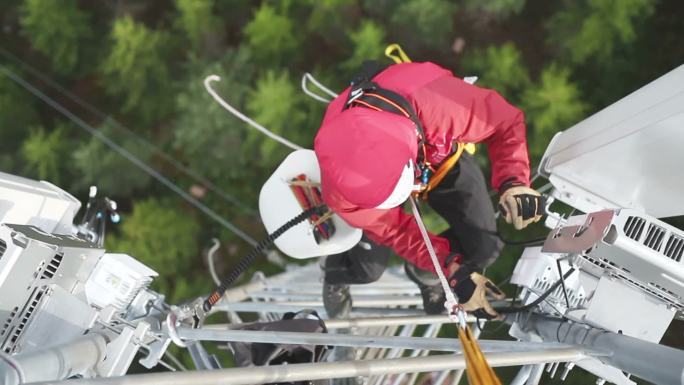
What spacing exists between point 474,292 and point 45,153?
11.0 ft

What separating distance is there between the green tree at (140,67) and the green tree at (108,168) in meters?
0.25

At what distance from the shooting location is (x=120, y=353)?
1.11m

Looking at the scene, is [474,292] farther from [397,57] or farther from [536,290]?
[397,57]

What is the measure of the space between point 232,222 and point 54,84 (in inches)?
70.5

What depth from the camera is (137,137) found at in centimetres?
432

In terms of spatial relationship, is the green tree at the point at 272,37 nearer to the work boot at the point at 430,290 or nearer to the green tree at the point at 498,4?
the green tree at the point at 498,4

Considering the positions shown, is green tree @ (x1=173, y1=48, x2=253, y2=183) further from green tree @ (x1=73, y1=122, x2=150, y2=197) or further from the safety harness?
the safety harness

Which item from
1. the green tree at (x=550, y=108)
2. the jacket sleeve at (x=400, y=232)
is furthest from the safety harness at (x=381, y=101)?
the green tree at (x=550, y=108)

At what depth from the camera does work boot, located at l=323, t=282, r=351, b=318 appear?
6.81 ft

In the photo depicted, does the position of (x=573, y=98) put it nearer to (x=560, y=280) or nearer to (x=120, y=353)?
(x=560, y=280)

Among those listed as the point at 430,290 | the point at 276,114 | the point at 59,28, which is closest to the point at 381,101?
the point at 430,290

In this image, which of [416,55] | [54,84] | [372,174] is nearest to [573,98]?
[416,55]

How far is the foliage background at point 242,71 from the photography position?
328cm

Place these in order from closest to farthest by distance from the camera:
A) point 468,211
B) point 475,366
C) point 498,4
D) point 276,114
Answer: point 475,366 → point 468,211 → point 498,4 → point 276,114
